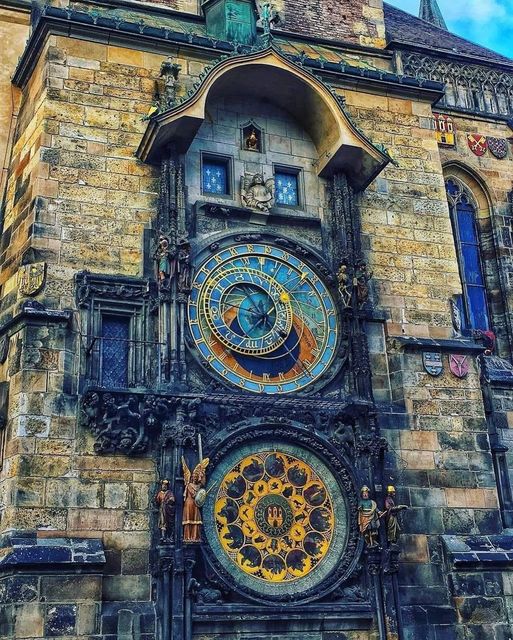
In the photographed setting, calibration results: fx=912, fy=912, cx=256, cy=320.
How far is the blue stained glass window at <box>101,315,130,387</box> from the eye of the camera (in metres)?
10.9

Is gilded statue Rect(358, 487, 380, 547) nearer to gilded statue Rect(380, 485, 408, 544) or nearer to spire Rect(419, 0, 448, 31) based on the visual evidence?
gilded statue Rect(380, 485, 408, 544)

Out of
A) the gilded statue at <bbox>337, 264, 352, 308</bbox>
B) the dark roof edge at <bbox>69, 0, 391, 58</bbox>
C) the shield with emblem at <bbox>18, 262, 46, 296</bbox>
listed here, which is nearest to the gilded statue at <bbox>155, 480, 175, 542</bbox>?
the shield with emblem at <bbox>18, 262, 46, 296</bbox>

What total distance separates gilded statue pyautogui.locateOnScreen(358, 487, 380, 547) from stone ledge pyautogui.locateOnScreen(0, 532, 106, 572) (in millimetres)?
3116

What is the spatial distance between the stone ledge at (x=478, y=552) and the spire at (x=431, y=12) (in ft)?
49.9

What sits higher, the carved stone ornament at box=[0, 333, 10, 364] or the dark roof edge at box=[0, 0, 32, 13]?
the dark roof edge at box=[0, 0, 32, 13]

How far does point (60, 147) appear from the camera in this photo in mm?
11617

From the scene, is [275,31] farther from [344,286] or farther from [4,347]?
[4,347]

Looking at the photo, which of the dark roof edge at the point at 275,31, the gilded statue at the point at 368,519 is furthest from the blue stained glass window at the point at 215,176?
the gilded statue at the point at 368,519

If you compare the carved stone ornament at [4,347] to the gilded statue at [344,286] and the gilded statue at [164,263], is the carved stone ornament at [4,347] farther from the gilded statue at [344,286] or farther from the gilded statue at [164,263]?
the gilded statue at [344,286]

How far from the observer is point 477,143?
1611 cm

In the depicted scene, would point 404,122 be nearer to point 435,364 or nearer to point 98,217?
point 435,364

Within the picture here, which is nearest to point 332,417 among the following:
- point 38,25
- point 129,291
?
point 129,291

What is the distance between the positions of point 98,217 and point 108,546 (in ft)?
13.3

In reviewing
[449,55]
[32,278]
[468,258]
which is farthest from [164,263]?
[449,55]
